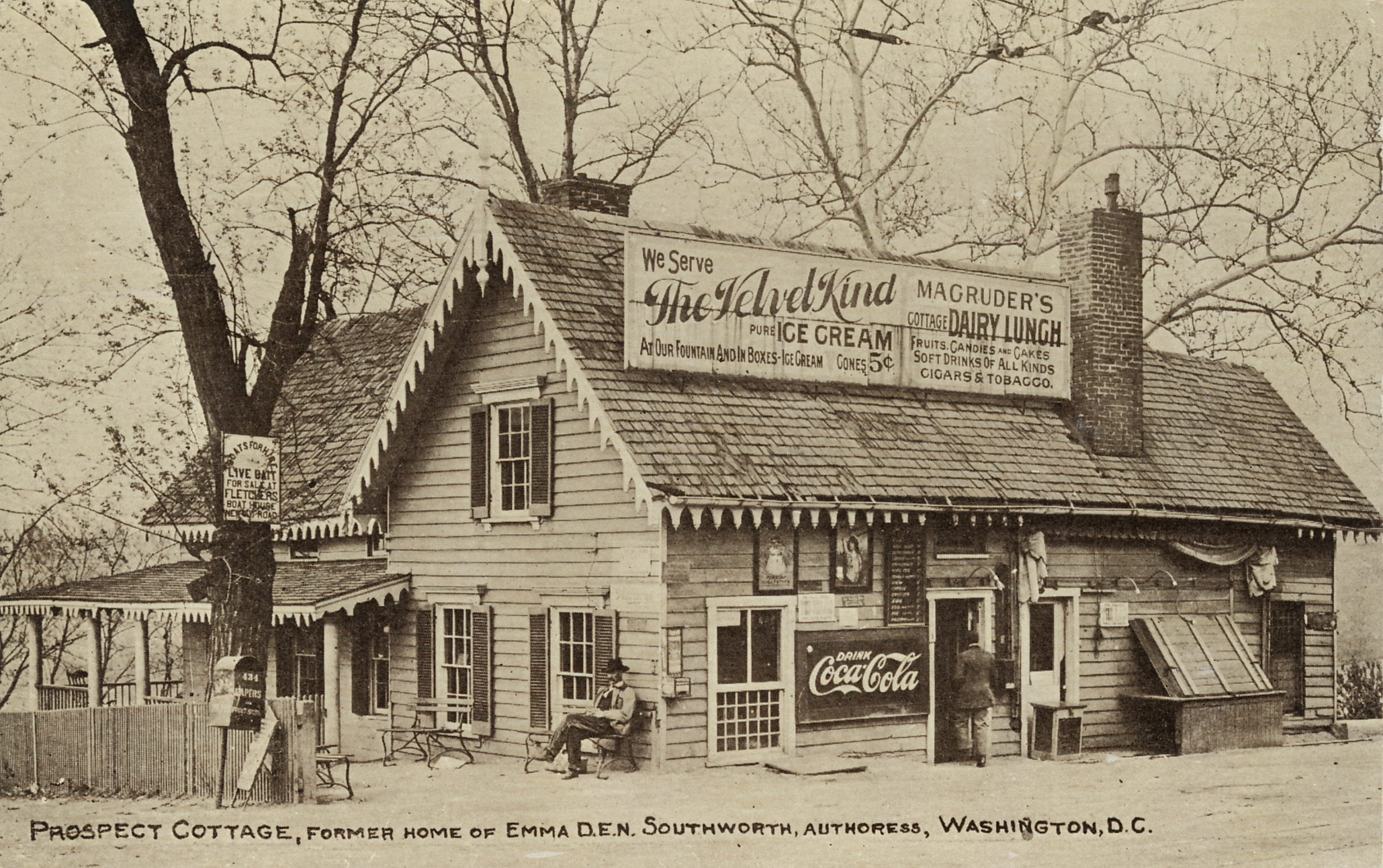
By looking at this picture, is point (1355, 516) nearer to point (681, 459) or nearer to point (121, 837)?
point (681, 459)

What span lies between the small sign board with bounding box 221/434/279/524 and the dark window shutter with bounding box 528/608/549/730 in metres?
4.72

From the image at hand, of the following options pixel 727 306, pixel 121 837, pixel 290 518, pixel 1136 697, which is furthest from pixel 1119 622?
pixel 121 837

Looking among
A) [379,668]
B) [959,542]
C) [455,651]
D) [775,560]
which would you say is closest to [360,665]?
[379,668]

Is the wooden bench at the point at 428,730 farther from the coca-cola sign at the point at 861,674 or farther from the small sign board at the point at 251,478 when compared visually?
the small sign board at the point at 251,478

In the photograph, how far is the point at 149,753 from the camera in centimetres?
1606

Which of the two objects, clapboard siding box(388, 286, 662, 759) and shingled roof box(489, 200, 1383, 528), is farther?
clapboard siding box(388, 286, 662, 759)

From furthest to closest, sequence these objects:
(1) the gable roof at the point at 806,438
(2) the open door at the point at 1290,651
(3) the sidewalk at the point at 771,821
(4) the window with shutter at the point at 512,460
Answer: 1. (2) the open door at the point at 1290,651
2. (4) the window with shutter at the point at 512,460
3. (1) the gable roof at the point at 806,438
4. (3) the sidewalk at the point at 771,821

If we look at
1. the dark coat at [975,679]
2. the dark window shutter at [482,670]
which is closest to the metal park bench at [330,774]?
the dark window shutter at [482,670]

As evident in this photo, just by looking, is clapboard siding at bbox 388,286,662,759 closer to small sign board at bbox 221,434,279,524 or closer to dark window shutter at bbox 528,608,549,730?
dark window shutter at bbox 528,608,549,730

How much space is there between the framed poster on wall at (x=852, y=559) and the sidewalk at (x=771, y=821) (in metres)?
2.19

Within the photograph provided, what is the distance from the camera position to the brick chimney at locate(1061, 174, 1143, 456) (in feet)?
75.2

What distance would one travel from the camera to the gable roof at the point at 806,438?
18047 mm

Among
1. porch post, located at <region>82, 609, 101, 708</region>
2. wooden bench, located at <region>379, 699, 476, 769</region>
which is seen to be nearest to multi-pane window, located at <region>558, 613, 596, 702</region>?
wooden bench, located at <region>379, 699, 476, 769</region>

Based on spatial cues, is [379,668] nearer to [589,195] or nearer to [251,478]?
[589,195]
